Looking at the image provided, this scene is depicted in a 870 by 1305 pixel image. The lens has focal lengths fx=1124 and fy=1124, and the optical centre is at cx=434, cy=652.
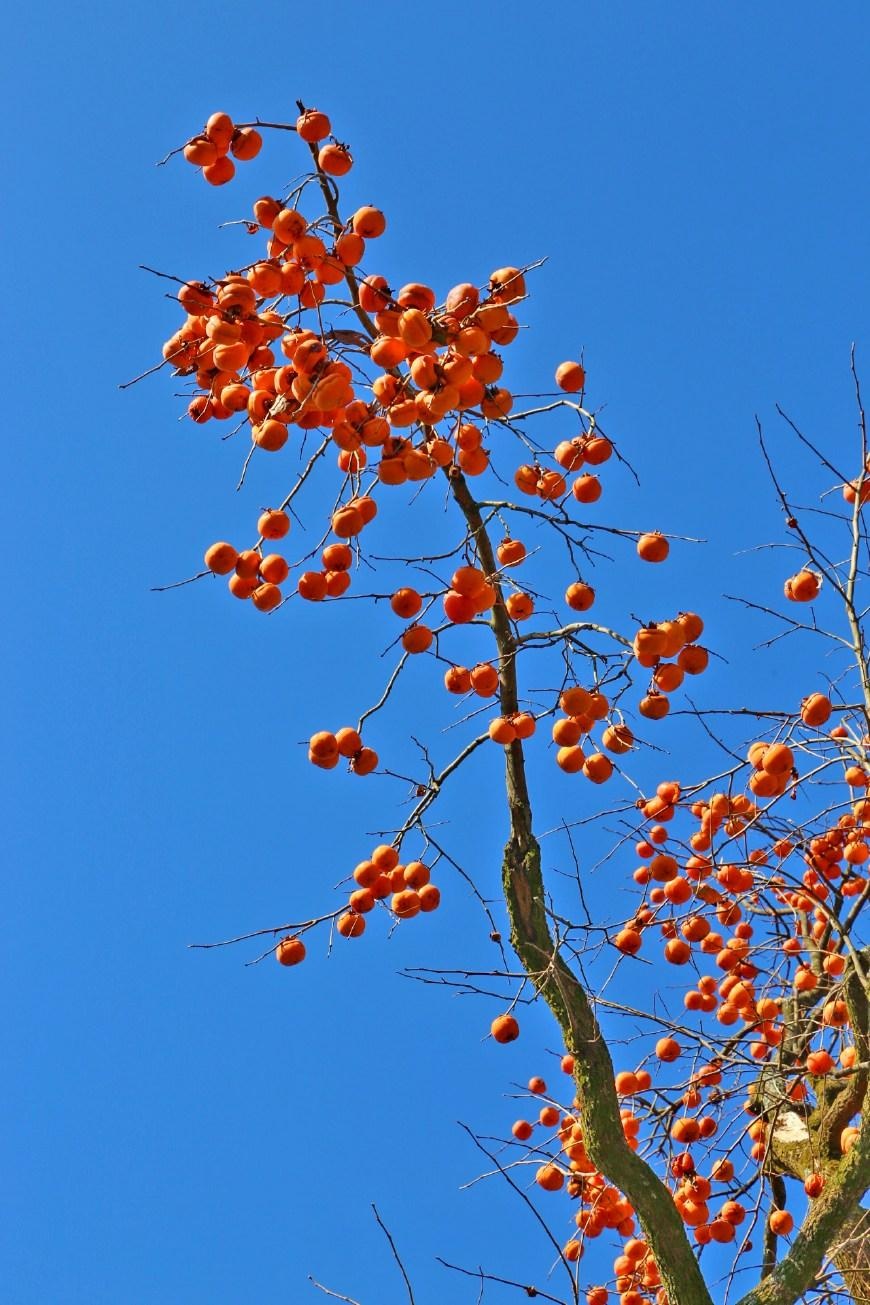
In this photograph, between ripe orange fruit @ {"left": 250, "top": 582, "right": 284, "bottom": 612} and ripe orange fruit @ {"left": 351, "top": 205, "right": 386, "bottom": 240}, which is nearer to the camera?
ripe orange fruit @ {"left": 351, "top": 205, "right": 386, "bottom": 240}

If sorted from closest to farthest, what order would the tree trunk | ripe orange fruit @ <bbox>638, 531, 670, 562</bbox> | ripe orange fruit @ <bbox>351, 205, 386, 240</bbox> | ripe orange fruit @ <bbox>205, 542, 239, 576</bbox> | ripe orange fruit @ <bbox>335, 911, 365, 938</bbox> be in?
ripe orange fruit @ <bbox>351, 205, 386, 240</bbox>
ripe orange fruit @ <bbox>205, 542, 239, 576</bbox>
ripe orange fruit @ <bbox>638, 531, 670, 562</bbox>
ripe orange fruit @ <bbox>335, 911, 365, 938</bbox>
the tree trunk

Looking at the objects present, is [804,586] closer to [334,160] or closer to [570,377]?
[570,377]

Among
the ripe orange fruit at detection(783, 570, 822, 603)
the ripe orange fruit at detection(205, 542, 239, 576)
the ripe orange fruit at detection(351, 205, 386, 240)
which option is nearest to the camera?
the ripe orange fruit at detection(351, 205, 386, 240)

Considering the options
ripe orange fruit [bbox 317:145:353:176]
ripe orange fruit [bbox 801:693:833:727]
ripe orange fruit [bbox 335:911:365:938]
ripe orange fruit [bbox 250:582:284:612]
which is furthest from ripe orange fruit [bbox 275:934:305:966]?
ripe orange fruit [bbox 317:145:353:176]

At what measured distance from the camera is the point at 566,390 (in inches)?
141

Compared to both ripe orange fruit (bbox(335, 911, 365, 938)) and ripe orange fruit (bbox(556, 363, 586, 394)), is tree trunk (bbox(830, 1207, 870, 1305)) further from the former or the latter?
ripe orange fruit (bbox(556, 363, 586, 394))

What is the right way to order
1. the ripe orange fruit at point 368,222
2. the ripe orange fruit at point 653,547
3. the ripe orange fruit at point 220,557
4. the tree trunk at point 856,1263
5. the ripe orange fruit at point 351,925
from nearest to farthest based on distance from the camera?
the ripe orange fruit at point 368,222
the ripe orange fruit at point 220,557
the ripe orange fruit at point 653,547
the ripe orange fruit at point 351,925
the tree trunk at point 856,1263

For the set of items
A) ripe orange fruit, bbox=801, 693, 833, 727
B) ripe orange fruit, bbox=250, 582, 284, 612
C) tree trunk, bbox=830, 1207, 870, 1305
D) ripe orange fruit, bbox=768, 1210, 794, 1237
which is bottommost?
tree trunk, bbox=830, 1207, 870, 1305

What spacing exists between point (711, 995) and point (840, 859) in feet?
2.73

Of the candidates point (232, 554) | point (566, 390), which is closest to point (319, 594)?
point (232, 554)

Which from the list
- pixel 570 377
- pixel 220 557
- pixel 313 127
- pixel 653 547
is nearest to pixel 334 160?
pixel 313 127

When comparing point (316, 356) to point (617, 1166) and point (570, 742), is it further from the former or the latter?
point (617, 1166)

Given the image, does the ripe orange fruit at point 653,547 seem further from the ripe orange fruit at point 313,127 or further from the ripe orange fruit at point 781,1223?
the ripe orange fruit at point 781,1223

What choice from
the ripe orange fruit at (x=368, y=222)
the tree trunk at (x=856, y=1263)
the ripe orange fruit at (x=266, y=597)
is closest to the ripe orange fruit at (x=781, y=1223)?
the tree trunk at (x=856, y=1263)
